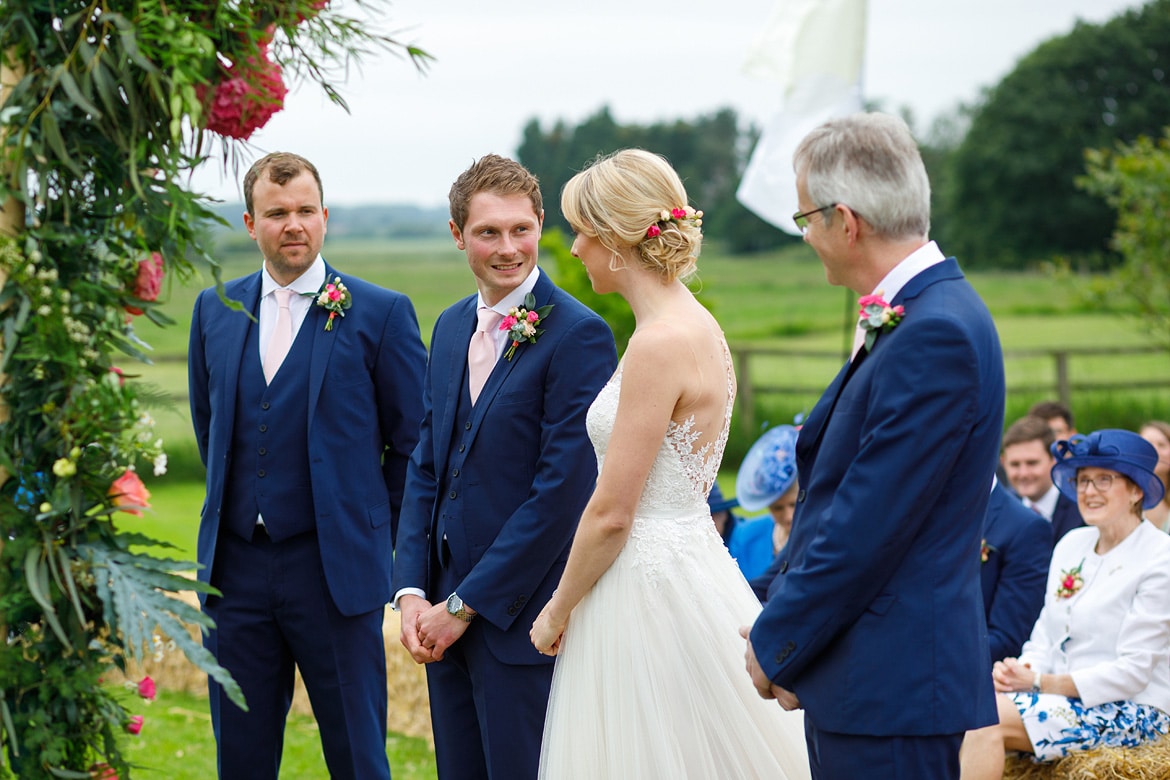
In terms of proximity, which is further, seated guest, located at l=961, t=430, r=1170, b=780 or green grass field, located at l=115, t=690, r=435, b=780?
green grass field, located at l=115, t=690, r=435, b=780

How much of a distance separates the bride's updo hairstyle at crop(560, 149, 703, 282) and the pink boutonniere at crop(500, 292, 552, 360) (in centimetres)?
36

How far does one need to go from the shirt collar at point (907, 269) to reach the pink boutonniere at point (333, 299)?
2.12 m

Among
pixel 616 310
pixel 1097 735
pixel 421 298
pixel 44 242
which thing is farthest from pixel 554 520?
pixel 421 298

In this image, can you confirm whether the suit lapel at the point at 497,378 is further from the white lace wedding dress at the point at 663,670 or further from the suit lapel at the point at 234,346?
the suit lapel at the point at 234,346

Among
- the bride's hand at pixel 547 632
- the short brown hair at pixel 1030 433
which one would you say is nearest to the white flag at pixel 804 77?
the short brown hair at pixel 1030 433

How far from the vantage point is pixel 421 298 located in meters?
26.4

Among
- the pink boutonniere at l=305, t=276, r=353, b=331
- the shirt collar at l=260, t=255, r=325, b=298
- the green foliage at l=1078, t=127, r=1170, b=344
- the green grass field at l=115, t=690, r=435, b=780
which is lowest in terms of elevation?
the green grass field at l=115, t=690, r=435, b=780

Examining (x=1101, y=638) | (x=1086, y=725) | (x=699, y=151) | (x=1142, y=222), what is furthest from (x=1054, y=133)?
(x=1086, y=725)

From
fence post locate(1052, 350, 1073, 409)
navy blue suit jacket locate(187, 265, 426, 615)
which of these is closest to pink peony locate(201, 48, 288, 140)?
navy blue suit jacket locate(187, 265, 426, 615)

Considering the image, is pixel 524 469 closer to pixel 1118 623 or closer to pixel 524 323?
pixel 524 323

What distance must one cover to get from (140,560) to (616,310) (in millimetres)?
9108

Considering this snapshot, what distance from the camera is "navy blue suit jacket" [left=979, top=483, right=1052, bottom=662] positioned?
18.4ft

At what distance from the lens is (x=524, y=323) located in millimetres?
3689

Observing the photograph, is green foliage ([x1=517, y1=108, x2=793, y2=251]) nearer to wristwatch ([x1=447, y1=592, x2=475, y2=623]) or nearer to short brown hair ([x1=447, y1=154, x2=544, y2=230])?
short brown hair ([x1=447, y1=154, x2=544, y2=230])
